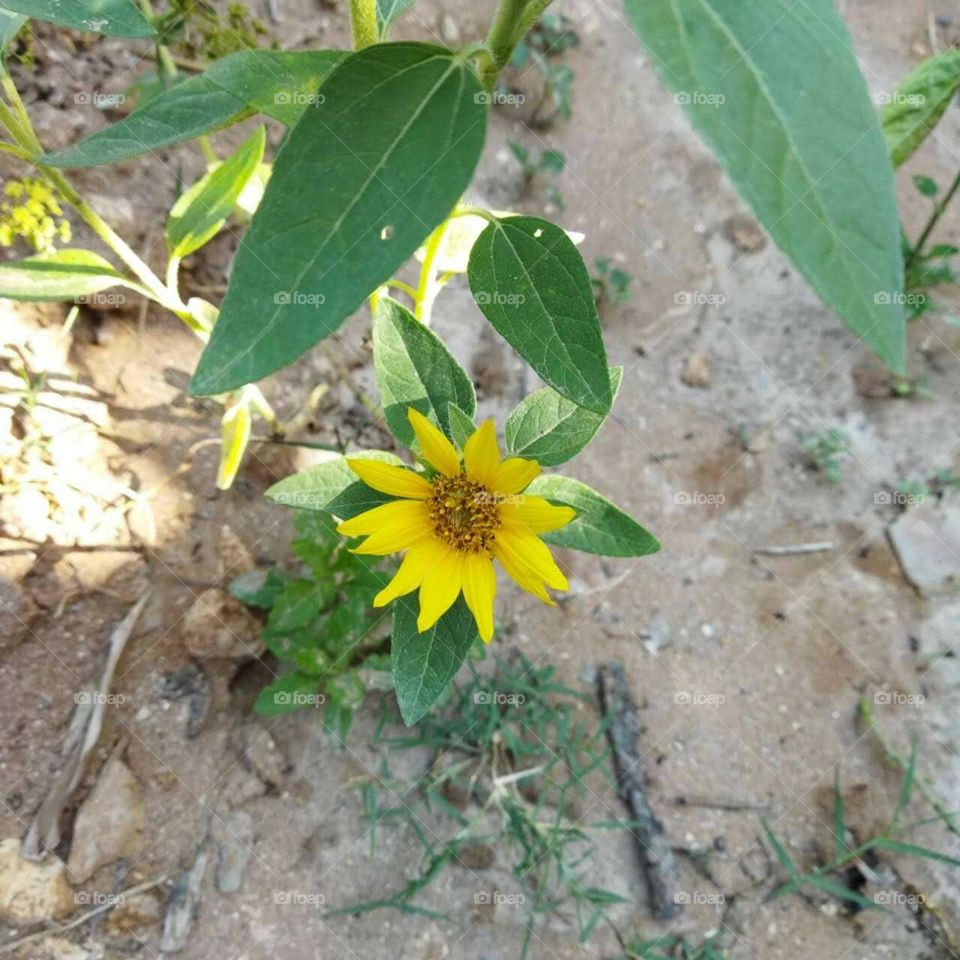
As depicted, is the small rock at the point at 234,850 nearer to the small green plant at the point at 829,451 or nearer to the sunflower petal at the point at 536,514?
the sunflower petal at the point at 536,514

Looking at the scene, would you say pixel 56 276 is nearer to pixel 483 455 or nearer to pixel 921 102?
pixel 483 455

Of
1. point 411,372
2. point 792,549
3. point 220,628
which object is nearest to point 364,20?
point 411,372

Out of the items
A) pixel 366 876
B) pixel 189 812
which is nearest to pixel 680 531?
pixel 366 876

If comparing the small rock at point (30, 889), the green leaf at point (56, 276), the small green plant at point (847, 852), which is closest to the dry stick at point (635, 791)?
the small green plant at point (847, 852)

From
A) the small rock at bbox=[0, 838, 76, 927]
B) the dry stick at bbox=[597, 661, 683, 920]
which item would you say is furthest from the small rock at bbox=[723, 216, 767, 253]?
the small rock at bbox=[0, 838, 76, 927]

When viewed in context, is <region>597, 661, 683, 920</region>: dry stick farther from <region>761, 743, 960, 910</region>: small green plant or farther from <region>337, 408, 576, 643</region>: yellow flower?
<region>337, 408, 576, 643</region>: yellow flower

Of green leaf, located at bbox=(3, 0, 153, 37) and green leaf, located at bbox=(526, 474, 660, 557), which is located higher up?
green leaf, located at bbox=(3, 0, 153, 37)

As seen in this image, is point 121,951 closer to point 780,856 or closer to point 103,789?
point 103,789
